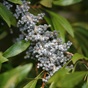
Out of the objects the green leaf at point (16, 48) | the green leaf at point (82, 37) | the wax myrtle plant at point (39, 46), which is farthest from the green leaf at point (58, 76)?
the green leaf at point (82, 37)

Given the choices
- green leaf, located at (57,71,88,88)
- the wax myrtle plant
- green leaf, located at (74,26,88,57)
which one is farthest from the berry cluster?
green leaf, located at (74,26,88,57)

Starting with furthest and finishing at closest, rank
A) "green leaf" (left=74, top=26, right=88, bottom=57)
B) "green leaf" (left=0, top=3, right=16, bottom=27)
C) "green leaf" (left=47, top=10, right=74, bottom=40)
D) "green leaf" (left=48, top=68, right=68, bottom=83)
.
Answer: "green leaf" (left=74, top=26, right=88, bottom=57), "green leaf" (left=47, top=10, right=74, bottom=40), "green leaf" (left=0, top=3, right=16, bottom=27), "green leaf" (left=48, top=68, right=68, bottom=83)

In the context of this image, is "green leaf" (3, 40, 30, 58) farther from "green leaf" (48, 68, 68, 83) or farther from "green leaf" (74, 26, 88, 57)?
"green leaf" (74, 26, 88, 57)

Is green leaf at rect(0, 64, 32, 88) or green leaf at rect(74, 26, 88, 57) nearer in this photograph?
green leaf at rect(0, 64, 32, 88)

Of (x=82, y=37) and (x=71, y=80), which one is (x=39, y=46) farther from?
(x=82, y=37)

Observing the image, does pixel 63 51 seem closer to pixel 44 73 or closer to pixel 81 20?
pixel 44 73

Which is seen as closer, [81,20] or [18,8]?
[18,8]

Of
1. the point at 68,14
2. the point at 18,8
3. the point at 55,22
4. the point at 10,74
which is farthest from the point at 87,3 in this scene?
the point at 10,74
